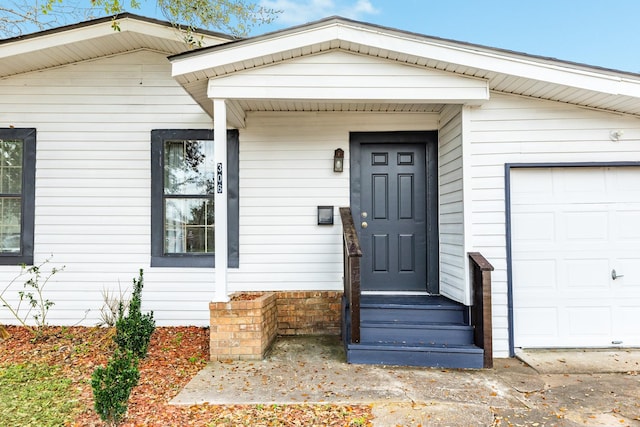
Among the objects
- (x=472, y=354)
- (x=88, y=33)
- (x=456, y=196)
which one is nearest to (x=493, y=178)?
(x=456, y=196)

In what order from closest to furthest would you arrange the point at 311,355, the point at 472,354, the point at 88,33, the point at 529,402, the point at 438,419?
the point at 438,419 → the point at 529,402 → the point at 472,354 → the point at 311,355 → the point at 88,33

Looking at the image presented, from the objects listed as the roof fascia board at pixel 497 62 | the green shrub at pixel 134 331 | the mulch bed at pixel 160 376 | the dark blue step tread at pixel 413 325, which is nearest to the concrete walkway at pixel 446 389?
the mulch bed at pixel 160 376

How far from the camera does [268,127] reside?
16.4ft

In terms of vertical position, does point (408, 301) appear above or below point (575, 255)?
below

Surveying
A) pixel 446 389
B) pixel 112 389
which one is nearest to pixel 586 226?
pixel 446 389

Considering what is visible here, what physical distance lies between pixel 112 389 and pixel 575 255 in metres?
4.53

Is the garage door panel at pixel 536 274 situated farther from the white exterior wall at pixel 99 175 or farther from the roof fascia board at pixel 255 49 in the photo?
the white exterior wall at pixel 99 175

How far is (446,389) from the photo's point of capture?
10.7ft

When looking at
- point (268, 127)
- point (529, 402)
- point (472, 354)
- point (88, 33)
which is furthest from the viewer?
point (268, 127)

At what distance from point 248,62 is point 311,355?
2963 millimetres

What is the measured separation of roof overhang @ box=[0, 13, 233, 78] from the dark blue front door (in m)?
2.32

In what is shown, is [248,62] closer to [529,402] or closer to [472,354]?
[472,354]

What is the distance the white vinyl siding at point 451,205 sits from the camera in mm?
4258

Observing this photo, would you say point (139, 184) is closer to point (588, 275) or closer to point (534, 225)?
point (534, 225)
